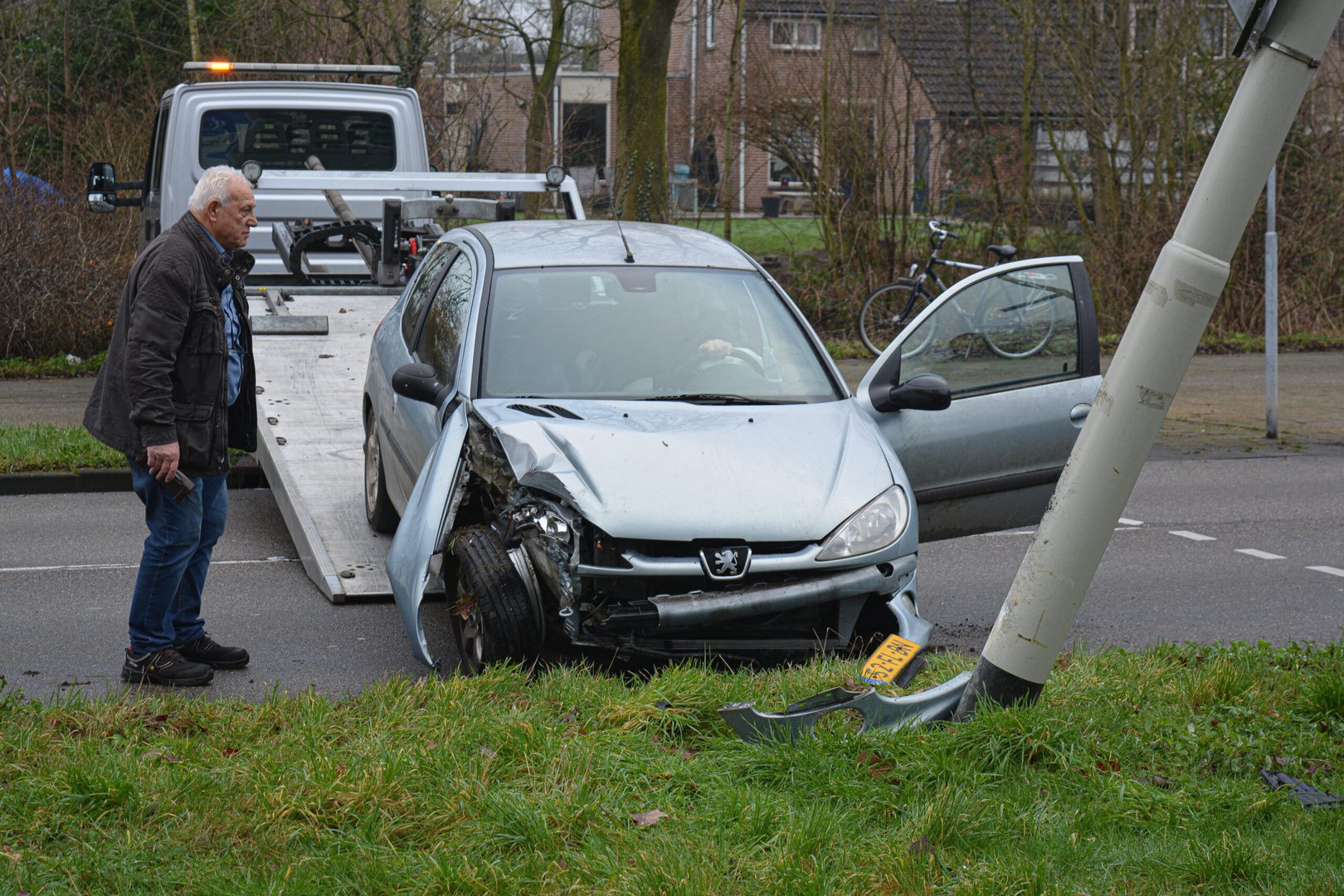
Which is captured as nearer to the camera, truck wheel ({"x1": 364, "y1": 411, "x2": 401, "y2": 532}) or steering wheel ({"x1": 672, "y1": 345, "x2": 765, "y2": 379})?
steering wheel ({"x1": 672, "y1": 345, "x2": 765, "y2": 379})

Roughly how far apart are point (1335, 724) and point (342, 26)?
781 inches

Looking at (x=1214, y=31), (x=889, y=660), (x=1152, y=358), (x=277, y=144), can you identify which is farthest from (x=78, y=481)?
(x=1214, y=31)

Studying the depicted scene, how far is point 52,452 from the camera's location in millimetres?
10031

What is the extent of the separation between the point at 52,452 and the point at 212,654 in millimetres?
4797

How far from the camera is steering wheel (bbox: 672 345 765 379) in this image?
6547 mm

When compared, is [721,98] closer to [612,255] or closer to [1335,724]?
[612,255]

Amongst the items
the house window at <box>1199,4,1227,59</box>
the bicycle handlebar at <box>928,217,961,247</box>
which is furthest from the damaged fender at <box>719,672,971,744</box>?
the house window at <box>1199,4,1227,59</box>

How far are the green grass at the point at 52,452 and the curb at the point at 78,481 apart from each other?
0.19 ft

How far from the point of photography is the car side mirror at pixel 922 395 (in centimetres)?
642

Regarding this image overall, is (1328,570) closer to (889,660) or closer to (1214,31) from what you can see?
(889,660)

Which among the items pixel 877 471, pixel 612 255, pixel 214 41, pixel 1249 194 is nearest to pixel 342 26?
pixel 214 41

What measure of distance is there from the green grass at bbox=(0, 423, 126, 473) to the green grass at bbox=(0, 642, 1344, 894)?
524 centimetres

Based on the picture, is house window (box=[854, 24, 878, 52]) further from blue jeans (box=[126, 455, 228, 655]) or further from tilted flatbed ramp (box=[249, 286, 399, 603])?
blue jeans (box=[126, 455, 228, 655])

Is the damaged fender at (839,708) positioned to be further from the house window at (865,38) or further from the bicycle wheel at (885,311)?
the house window at (865,38)
